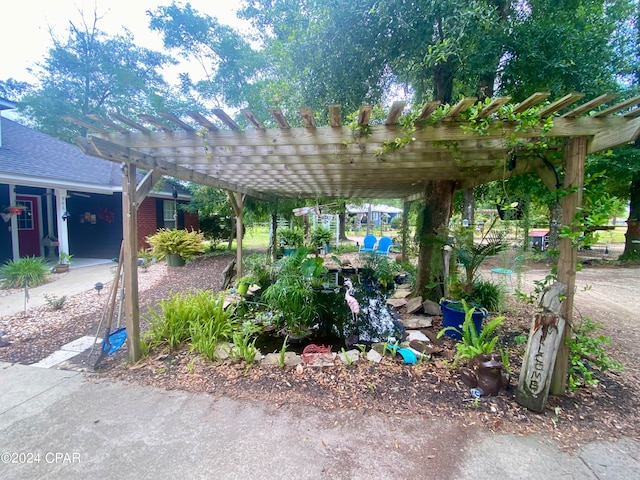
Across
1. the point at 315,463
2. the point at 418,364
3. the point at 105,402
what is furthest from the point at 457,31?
the point at 105,402

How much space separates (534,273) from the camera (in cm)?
760

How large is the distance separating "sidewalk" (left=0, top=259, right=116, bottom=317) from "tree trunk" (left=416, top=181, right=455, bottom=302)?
6.28 metres

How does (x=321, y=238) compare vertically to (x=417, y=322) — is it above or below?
above

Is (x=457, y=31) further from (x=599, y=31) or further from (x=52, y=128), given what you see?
(x=52, y=128)

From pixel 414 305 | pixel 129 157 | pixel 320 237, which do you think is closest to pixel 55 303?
pixel 129 157

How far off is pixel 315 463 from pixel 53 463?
5.27 ft

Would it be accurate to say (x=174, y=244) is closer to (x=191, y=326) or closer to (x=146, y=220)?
(x=146, y=220)

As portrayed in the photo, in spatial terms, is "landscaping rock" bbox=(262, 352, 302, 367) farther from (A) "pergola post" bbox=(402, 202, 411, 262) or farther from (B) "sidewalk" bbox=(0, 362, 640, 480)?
(A) "pergola post" bbox=(402, 202, 411, 262)

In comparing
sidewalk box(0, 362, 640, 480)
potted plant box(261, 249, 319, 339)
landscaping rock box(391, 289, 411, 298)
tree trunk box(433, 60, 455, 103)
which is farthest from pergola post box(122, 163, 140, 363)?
tree trunk box(433, 60, 455, 103)

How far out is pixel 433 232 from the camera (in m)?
4.77

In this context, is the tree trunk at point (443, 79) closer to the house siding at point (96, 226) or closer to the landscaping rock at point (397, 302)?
the landscaping rock at point (397, 302)

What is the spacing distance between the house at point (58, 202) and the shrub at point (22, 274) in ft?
4.91

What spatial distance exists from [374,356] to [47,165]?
8977 mm

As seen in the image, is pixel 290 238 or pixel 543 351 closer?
pixel 543 351
